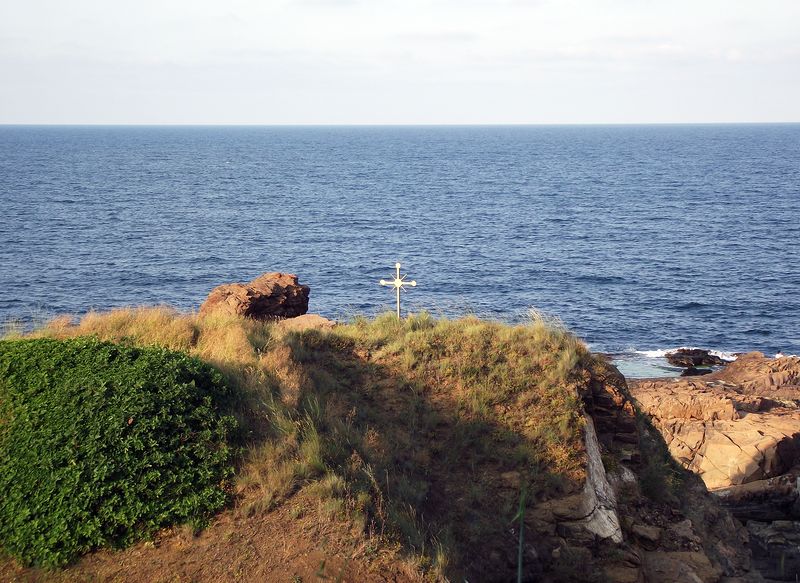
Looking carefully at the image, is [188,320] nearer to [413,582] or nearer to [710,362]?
[413,582]

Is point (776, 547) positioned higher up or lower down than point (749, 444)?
lower down

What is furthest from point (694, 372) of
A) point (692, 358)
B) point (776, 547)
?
point (776, 547)

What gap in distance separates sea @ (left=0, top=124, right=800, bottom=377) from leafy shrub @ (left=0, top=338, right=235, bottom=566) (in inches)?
245

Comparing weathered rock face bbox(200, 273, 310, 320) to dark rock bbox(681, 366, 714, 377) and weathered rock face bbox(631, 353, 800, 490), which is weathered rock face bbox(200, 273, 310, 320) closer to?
weathered rock face bbox(631, 353, 800, 490)

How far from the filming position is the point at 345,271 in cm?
5659

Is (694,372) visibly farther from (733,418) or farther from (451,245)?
(451,245)

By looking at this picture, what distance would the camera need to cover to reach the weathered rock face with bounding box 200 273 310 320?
19750 millimetres

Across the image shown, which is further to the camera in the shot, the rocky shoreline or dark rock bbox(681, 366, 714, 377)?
dark rock bbox(681, 366, 714, 377)

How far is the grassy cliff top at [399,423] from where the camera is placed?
10617mm

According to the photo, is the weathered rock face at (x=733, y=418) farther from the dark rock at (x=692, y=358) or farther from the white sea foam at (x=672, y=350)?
the white sea foam at (x=672, y=350)

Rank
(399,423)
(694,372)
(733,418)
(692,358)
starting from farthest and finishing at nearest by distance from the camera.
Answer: (692,358) < (694,372) < (733,418) < (399,423)

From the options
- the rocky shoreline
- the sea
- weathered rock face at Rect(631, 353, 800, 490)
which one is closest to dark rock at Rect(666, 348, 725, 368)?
the sea

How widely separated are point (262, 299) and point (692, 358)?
2777 cm

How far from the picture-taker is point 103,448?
10.5 m
